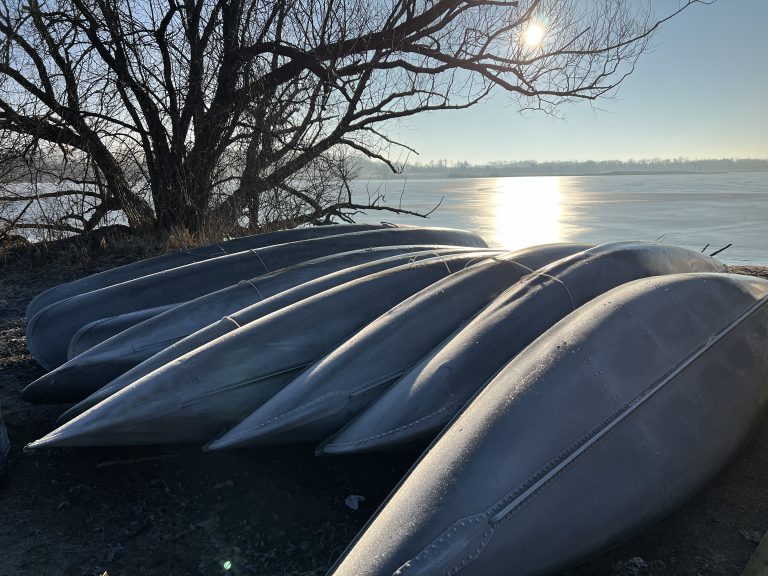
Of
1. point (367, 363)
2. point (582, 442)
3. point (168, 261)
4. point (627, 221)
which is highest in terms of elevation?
point (168, 261)

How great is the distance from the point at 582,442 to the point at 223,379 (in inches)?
59.1

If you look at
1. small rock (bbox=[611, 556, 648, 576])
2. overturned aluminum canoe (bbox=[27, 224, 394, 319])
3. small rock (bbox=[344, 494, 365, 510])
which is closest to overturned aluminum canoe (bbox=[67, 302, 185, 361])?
overturned aluminum canoe (bbox=[27, 224, 394, 319])

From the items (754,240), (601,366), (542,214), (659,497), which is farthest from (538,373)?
(542,214)

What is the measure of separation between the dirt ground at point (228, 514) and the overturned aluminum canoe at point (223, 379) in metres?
0.26

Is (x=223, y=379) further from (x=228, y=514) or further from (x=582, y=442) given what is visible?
(x=582, y=442)

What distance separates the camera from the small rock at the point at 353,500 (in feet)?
7.83

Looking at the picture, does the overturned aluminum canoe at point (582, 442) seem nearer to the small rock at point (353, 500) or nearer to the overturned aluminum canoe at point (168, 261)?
the small rock at point (353, 500)

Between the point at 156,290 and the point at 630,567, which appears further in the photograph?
the point at 156,290

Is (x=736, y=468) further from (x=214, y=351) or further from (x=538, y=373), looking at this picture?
(x=214, y=351)

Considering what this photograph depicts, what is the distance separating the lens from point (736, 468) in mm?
2463

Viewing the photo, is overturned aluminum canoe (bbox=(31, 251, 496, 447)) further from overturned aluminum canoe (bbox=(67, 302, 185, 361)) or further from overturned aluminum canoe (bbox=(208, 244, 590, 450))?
overturned aluminum canoe (bbox=(67, 302, 185, 361))

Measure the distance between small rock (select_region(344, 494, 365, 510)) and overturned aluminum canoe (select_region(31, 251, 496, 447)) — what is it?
58 cm

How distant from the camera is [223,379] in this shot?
2.61 m

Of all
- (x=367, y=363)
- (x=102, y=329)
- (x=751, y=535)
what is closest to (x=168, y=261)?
(x=102, y=329)
